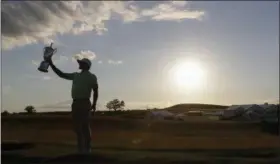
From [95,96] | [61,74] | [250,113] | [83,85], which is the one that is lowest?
[250,113]

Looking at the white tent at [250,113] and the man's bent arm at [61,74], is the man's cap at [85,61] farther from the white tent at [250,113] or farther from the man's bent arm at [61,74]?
the white tent at [250,113]

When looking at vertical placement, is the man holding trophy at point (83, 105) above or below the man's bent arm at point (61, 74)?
below

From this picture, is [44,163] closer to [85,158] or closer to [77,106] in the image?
[85,158]

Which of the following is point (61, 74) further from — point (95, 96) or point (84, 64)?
point (95, 96)

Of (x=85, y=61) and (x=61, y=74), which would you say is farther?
(x=61, y=74)

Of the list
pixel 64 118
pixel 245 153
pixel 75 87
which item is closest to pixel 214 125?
pixel 64 118

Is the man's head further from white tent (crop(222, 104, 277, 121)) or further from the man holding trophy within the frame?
white tent (crop(222, 104, 277, 121))

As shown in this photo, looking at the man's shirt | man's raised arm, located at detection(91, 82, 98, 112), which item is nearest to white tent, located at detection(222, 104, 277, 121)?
man's raised arm, located at detection(91, 82, 98, 112)

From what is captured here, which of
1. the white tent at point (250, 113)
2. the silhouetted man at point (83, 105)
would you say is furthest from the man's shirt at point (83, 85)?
the white tent at point (250, 113)

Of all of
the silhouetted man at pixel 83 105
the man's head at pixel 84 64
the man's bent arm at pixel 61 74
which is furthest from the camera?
the man's bent arm at pixel 61 74

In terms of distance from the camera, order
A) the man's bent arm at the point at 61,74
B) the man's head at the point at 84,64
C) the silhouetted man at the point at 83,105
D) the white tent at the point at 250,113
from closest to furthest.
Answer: the silhouetted man at the point at 83,105, the man's head at the point at 84,64, the man's bent arm at the point at 61,74, the white tent at the point at 250,113

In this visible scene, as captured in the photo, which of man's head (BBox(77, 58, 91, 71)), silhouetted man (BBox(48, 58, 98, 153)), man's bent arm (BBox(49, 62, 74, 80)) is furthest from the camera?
man's bent arm (BBox(49, 62, 74, 80))

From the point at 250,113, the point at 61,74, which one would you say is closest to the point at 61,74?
the point at 61,74

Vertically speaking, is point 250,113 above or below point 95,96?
below
